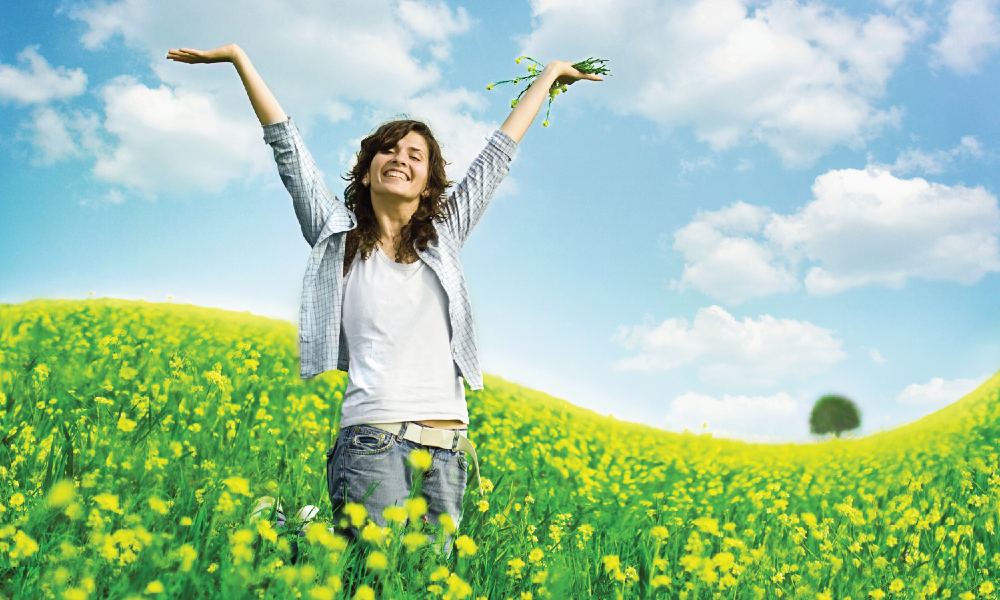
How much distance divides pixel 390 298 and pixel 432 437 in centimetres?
62

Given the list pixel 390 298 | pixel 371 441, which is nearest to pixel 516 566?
pixel 371 441

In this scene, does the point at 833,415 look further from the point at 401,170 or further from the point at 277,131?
the point at 277,131

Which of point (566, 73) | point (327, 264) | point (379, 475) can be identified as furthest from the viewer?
point (566, 73)

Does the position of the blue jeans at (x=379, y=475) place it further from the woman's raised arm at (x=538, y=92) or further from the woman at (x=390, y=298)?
the woman's raised arm at (x=538, y=92)

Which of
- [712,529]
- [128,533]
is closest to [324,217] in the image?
[128,533]

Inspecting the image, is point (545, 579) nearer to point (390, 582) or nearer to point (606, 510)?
point (390, 582)

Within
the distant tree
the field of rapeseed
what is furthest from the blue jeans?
the distant tree

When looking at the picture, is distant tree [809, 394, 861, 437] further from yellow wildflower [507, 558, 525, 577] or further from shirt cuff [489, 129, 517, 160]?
yellow wildflower [507, 558, 525, 577]

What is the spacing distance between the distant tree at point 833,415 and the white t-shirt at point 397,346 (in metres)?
20.1

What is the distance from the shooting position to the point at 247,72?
4.17 meters

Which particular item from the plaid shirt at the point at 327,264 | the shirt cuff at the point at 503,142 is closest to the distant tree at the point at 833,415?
the shirt cuff at the point at 503,142

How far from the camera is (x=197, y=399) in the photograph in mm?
8055

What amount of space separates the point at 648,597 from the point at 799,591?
0.72m

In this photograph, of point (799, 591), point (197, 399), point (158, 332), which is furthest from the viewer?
point (158, 332)
